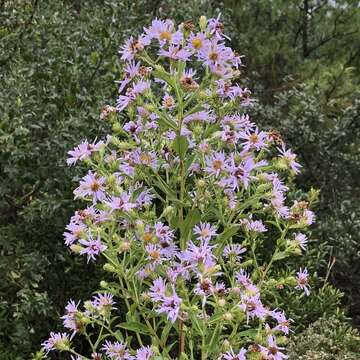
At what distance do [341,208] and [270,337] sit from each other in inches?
95.5

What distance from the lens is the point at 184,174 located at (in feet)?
6.83

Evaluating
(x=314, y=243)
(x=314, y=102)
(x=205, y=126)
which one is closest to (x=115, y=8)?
(x=314, y=102)

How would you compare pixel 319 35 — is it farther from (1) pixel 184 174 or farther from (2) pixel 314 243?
(1) pixel 184 174

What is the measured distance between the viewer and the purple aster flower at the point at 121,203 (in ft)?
6.34

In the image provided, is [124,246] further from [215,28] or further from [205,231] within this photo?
[215,28]

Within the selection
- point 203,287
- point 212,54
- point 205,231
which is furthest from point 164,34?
point 203,287

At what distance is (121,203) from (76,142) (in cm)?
153

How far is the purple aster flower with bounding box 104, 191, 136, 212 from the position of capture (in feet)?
6.34

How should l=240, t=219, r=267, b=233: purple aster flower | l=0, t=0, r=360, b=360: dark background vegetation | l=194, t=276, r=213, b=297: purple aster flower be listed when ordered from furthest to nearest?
l=0, t=0, r=360, b=360: dark background vegetation → l=240, t=219, r=267, b=233: purple aster flower → l=194, t=276, r=213, b=297: purple aster flower

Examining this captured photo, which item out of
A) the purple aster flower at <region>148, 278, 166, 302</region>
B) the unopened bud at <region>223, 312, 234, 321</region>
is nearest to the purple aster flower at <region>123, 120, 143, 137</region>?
the purple aster flower at <region>148, 278, 166, 302</region>

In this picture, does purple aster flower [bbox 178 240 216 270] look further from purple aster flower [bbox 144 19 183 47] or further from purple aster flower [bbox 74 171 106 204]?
purple aster flower [bbox 144 19 183 47]

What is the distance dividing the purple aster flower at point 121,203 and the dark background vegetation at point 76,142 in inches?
52.1

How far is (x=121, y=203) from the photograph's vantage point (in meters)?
1.95

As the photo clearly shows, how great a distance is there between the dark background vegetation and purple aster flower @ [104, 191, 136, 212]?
52.1 inches
